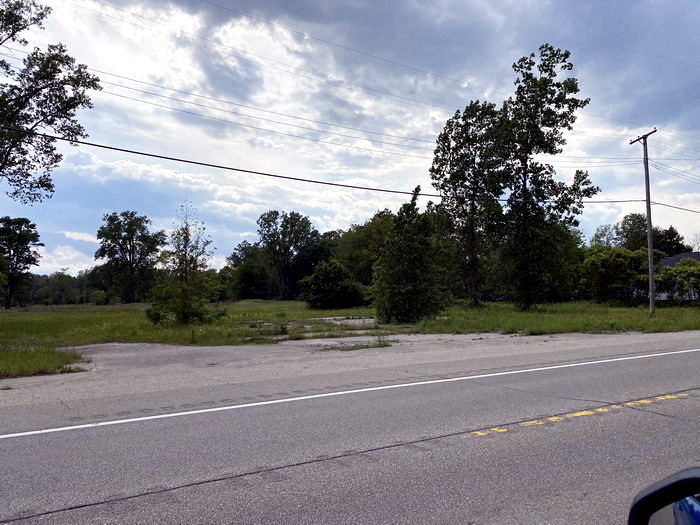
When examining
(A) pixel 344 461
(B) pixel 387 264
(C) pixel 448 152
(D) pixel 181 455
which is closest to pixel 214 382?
(D) pixel 181 455

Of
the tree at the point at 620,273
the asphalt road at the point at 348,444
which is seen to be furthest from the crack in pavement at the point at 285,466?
the tree at the point at 620,273

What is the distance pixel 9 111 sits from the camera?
1109 inches

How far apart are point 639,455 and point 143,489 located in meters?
4.94

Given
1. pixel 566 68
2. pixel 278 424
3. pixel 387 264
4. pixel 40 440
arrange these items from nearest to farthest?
pixel 40 440, pixel 278 424, pixel 387 264, pixel 566 68

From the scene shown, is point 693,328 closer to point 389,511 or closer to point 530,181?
point 530,181

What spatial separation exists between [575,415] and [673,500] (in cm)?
619

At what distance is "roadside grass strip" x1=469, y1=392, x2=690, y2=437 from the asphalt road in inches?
1.7

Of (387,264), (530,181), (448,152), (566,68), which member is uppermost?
(566,68)

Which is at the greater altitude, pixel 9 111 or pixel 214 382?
pixel 9 111

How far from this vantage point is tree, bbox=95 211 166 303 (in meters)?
99.4

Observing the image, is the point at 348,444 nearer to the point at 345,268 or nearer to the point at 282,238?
the point at 345,268

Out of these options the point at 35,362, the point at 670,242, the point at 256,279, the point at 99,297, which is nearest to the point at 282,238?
the point at 256,279

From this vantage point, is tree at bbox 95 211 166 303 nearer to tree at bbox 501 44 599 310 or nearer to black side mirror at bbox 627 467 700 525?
tree at bbox 501 44 599 310

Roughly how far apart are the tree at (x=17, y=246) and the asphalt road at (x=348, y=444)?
290 feet
